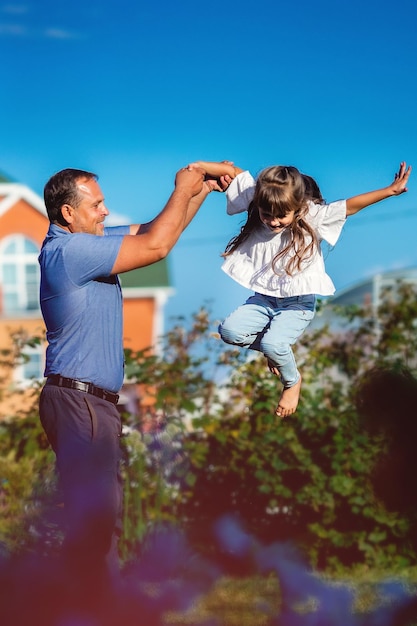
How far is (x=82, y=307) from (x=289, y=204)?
0.93 m

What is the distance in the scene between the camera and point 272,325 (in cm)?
A: 393

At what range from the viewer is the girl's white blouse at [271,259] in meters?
3.69

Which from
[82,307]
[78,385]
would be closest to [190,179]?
[82,307]

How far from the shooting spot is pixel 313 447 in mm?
6359

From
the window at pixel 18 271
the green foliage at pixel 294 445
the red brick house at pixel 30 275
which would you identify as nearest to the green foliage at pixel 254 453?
the green foliage at pixel 294 445

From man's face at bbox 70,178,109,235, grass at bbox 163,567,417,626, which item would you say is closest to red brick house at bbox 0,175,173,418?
grass at bbox 163,567,417,626

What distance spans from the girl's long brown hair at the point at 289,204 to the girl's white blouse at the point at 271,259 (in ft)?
0.12

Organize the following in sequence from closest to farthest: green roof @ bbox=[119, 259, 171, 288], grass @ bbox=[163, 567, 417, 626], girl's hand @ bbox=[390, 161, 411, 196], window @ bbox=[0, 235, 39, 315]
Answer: girl's hand @ bbox=[390, 161, 411, 196] → grass @ bbox=[163, 567, 417, 626] → window @ bbox=[0, 235, 39, 315] → green roof @ bbox=[119, 259, 171, 288]

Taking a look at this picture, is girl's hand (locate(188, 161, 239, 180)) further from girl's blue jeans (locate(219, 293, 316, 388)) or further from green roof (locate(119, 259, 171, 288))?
green roof (locate(119, 259, 171, 288))

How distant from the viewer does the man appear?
3811mm

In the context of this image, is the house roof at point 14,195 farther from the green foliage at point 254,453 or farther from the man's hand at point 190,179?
the man's hand at point 190,179

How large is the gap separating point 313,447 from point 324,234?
114 inches

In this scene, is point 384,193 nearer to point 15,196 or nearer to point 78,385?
point 78,385

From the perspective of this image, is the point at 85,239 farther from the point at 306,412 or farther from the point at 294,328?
the point at 306,412
